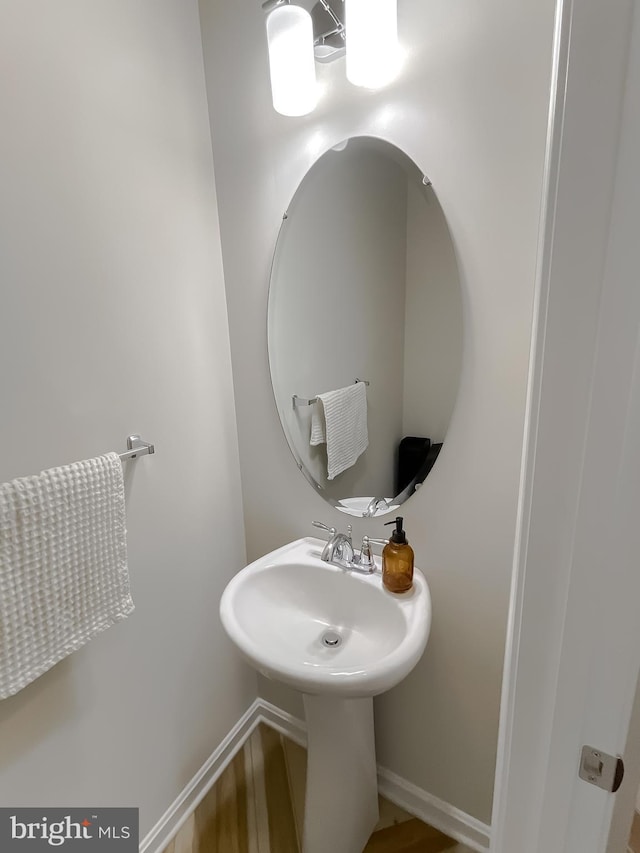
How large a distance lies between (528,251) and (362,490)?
694mm

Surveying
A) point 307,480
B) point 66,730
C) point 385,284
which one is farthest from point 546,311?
point 66,730

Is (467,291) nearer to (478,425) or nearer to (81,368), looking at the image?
(478,425)

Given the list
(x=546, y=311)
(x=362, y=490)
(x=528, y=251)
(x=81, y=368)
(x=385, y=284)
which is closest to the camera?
(x=546, y=311)

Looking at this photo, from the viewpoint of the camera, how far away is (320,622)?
1162mm

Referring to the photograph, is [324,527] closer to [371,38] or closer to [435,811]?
[435,811]

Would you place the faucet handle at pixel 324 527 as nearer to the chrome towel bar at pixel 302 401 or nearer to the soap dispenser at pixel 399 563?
the soap dispenser at pixel 399 563

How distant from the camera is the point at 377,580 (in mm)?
1080

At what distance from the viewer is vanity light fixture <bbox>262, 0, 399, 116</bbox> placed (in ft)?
2.78

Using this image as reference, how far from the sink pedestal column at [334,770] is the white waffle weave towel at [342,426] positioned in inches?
24.0

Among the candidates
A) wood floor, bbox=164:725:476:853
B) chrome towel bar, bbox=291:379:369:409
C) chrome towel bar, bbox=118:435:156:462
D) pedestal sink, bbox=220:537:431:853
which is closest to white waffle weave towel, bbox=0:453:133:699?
chrome towel bar, bbox=118:435:156:462

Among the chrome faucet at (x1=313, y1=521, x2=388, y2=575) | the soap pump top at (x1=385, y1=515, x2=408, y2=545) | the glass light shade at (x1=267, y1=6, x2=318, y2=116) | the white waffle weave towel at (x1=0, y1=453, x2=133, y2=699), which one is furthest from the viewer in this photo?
the chrome faucet at (x1=313, y1=521, x2=388, y2=575)

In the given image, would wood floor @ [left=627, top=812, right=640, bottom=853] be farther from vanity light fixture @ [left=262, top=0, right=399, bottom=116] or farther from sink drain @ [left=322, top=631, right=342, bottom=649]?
vanity light fixture @ [left=262, top=0, right=399, bottom=116]

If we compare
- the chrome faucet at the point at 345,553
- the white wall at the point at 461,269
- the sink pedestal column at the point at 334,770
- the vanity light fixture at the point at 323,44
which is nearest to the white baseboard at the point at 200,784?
the sink pedestal column at the point at 334,770

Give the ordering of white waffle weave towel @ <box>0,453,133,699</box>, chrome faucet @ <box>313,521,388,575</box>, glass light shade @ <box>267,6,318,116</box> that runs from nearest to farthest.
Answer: white waffle weave towel @ <box>0,453,133,699</box>, glass light shade @ <box>267,6,318,116</box>, chrome faucet @ <box>313,521,388,575</box>
